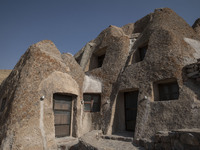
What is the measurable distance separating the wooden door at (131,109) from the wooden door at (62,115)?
3254 millimetres

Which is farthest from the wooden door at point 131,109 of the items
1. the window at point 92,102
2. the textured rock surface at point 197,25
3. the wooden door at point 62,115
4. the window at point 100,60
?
the textured rock surface at point 197,25

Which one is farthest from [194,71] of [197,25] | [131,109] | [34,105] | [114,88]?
[34,105]

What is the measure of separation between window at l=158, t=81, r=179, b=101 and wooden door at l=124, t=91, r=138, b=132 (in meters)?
1.55

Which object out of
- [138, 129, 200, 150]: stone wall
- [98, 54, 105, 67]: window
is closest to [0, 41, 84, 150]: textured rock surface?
[138, 129, 200, 150]: stone wall

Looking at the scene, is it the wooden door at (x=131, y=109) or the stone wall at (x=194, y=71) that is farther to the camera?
the wooden door at (x=131, y=109)

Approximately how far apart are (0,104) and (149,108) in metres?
8.01

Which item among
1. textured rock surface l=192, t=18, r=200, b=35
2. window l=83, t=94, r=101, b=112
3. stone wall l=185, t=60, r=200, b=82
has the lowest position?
window l=83, t=94, r=101, b=112

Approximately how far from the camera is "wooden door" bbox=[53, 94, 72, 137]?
736cm

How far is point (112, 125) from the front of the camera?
26.9 ft

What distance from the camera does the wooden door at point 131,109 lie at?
825cm

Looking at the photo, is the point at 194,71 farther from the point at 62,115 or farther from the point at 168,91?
the point at 62,115

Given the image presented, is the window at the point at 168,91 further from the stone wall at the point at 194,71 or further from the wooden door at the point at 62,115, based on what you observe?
the wooden door at the point at 62,115

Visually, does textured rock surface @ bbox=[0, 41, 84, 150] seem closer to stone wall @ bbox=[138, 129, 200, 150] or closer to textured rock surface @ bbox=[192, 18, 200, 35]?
stone wall @ bbox=[138, 129, 200, 150]

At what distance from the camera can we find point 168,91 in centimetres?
692
